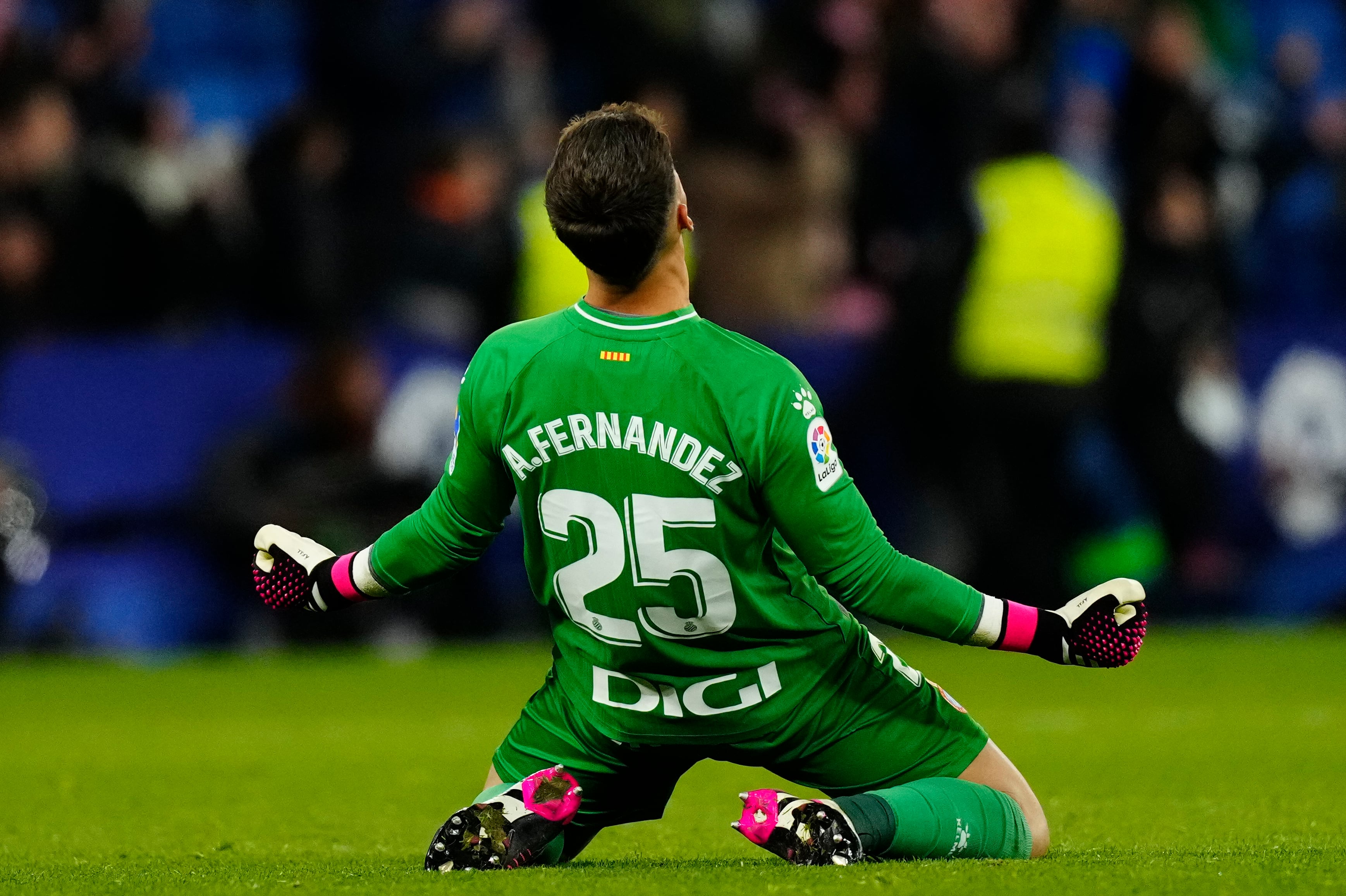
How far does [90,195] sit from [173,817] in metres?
5.51

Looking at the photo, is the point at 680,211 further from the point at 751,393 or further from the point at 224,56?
the point at 224,56

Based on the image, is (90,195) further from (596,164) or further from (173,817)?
(596,164)

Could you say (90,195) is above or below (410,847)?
above

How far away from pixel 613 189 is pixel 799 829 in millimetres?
1211

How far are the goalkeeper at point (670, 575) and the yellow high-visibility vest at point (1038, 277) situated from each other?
6.37m

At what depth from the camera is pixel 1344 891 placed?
12.2ft

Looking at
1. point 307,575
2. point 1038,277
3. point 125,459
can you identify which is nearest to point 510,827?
point 307,575

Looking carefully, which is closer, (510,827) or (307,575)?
(510,827)

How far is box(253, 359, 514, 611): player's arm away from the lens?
4148 mm

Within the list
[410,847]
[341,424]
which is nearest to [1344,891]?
[410,847]

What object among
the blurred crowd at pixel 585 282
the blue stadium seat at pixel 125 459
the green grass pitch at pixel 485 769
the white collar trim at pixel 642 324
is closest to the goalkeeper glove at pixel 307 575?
the green grass pitch at pixel 485 769

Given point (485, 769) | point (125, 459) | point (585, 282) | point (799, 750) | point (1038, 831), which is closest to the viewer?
point (799, 750)

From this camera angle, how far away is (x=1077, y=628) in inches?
159

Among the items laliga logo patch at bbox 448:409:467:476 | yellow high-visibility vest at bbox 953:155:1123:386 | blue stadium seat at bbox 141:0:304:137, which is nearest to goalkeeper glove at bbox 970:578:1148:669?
laliga logo patch at bbox 448:409:467:476
